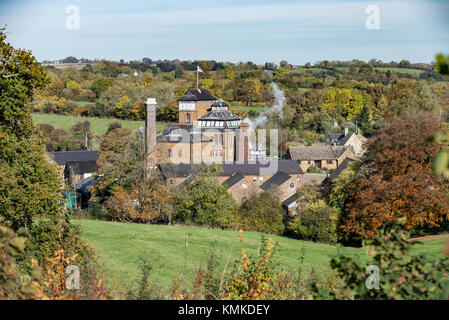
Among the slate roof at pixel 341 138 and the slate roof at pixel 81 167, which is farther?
the slate roof at pixel 341 138

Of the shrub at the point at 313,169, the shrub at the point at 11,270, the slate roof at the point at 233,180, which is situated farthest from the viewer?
the shrub at the point at 313,169

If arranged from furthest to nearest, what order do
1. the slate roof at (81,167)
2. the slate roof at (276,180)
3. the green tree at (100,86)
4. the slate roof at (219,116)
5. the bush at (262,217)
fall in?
the green tree at (100,86) < the slate roof at (219,116) < the slate roof at (81,167) < the slate roof at (276,180) < the bush at (262,217)

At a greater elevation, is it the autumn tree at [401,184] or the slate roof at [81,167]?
the autumn tree at [401,184]

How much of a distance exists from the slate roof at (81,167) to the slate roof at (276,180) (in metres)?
17.9

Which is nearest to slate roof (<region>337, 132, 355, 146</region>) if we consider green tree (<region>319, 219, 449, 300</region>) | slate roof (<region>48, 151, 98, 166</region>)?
slate roof (<region>48, 151, 98, 166</region>)

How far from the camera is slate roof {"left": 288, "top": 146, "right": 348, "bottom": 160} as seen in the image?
54.7 metres

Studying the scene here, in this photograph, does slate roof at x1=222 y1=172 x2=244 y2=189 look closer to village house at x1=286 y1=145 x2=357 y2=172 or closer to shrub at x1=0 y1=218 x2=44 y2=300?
village house at x1=286 y1=145 x2=357 y2=172

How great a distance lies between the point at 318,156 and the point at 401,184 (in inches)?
1239

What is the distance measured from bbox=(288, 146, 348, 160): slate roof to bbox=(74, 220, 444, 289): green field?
1232 inches

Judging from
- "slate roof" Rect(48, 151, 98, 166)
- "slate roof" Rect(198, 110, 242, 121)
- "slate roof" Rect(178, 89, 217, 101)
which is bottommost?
"slate roof" Rect(48, 151, 98, 166)

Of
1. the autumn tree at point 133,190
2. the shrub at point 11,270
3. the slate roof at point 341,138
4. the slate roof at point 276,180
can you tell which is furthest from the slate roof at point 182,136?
the shrub at point 11,270

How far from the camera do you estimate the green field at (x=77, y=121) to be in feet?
231

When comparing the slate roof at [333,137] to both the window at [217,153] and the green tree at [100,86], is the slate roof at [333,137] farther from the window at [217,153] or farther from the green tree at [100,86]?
the green tree at [100,86]

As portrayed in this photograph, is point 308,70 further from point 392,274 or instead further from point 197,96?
point 392,274
